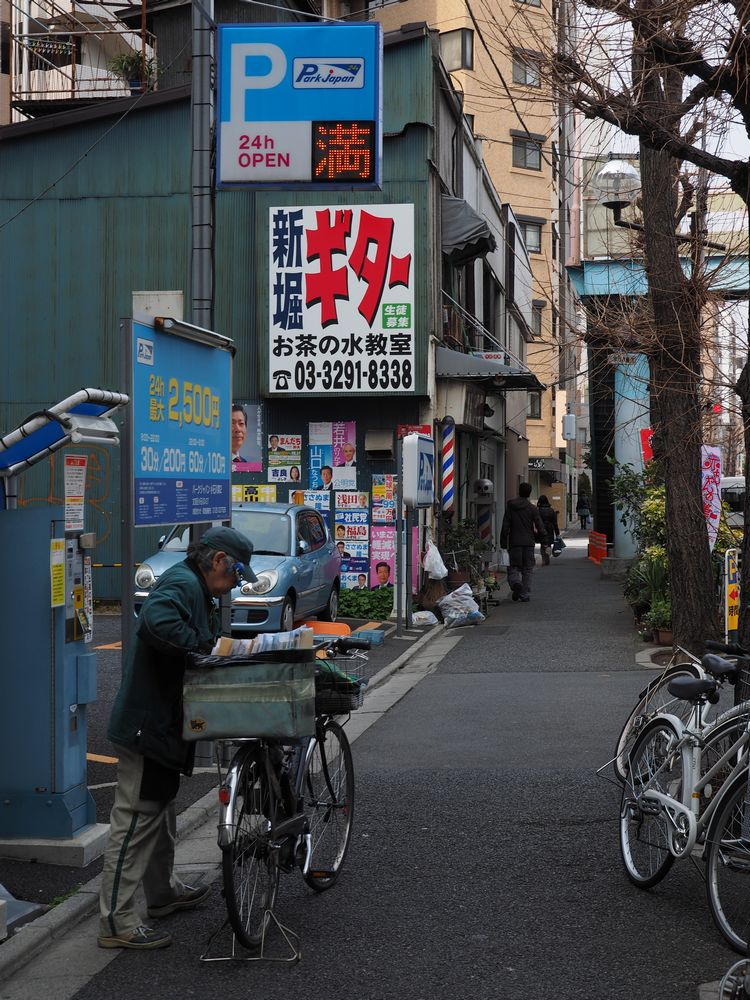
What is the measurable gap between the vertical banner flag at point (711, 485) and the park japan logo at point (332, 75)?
6.29 meters

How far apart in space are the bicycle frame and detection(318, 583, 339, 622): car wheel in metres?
11.8

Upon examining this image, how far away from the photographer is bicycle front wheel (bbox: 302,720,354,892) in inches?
219

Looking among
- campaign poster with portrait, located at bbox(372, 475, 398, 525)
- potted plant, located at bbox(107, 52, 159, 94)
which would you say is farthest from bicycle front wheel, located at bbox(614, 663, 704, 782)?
potted plant, located at bbox(107, 52, 159, 94)

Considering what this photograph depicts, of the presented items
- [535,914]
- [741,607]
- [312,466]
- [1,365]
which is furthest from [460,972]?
[1,365]

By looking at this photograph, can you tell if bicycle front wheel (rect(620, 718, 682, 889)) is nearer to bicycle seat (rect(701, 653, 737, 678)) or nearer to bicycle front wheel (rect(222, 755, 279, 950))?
bicycle seat (rect(701, 653, 737, 678))

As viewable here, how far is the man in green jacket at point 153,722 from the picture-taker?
194 inches

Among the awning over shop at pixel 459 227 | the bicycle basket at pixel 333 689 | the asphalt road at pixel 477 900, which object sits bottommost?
the asphalt road at pixel 477 900

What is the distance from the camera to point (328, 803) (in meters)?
5.76

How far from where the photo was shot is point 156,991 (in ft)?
14.8

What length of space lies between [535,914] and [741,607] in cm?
234

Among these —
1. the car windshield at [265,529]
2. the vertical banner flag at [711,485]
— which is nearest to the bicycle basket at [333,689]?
the vertical banner flag at [711,485]

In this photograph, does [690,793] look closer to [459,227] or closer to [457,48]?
[459,227]

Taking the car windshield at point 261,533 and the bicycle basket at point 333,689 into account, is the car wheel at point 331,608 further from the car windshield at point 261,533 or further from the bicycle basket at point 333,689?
the bicycle basket at point 333,689

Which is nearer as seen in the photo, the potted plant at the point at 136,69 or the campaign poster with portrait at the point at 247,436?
the campaign poster with portrait at the point at 247,436
